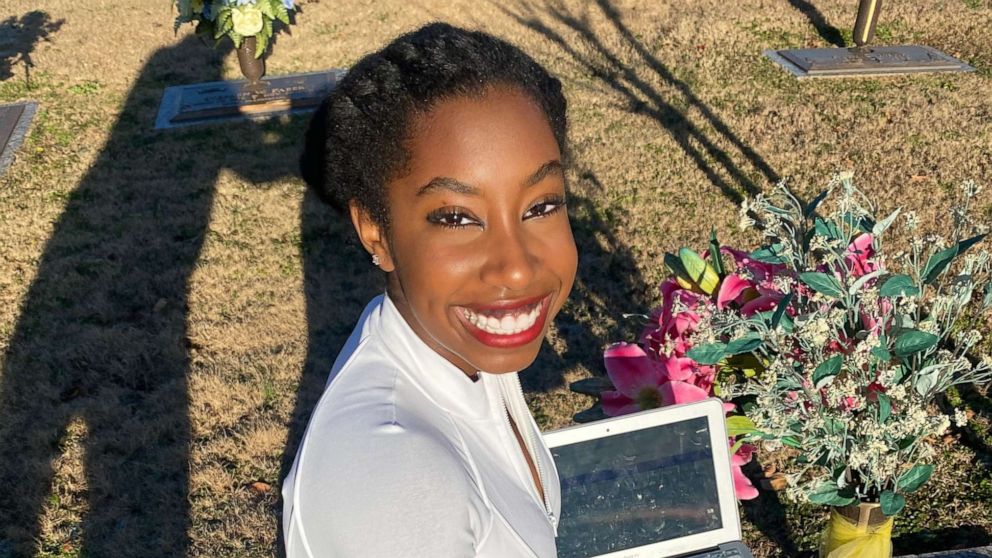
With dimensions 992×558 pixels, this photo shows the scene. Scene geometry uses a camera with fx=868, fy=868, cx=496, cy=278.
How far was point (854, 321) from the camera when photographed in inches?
91.4

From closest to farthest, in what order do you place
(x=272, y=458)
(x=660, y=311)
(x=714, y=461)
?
(x=714, y=461) → (x=660, y=311) → (x=272, y=458)

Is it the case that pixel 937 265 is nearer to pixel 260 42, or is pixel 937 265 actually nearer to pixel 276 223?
pixel 276 223

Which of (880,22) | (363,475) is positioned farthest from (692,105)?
(363,475)

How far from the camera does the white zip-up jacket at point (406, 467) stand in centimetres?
115

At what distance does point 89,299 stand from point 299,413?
6.12 feet

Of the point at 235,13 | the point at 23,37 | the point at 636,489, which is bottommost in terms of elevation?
the point at 23,37

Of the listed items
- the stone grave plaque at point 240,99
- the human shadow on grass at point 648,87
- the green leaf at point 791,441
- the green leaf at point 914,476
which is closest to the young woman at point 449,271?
the green leaf at point 791,441

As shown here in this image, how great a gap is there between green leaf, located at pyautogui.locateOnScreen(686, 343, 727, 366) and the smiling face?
0.84 m

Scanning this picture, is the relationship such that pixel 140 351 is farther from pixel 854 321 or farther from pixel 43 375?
pixel 854 321

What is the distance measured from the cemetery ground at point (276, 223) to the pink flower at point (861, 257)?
152 centimetres

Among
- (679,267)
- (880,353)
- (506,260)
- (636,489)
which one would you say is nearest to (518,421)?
(506,260)

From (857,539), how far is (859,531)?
3cm

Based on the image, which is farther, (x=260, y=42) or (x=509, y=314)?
(x=260, y=42)

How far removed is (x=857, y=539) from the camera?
2.56 meters
